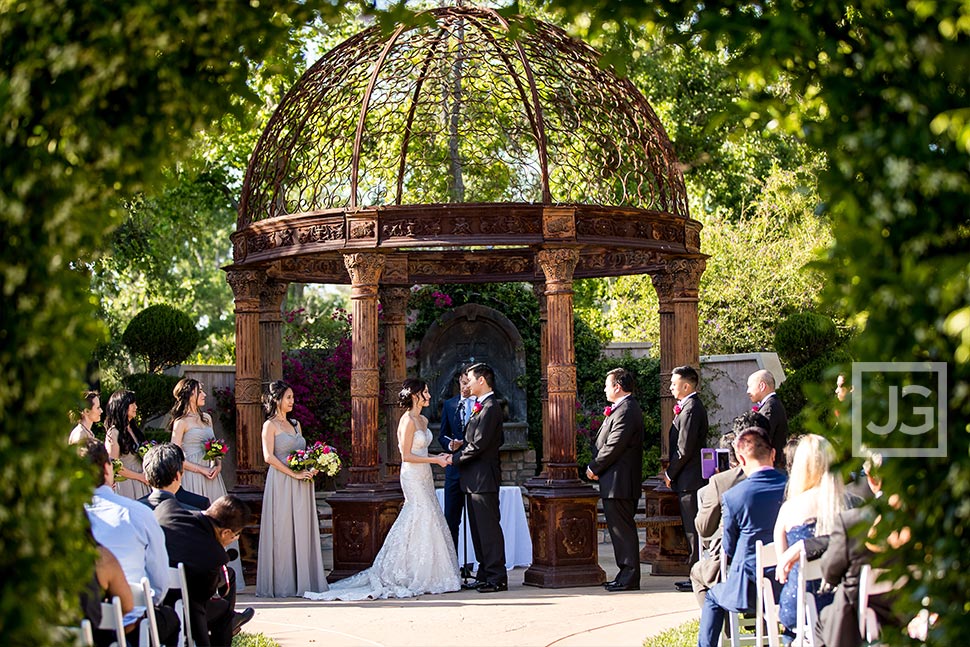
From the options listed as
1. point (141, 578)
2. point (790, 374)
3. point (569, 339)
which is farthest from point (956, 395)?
point (790, 374)

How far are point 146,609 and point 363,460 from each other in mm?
5366

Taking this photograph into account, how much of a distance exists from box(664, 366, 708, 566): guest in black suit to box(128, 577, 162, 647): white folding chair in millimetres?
6001

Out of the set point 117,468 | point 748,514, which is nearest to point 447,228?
point 117,468

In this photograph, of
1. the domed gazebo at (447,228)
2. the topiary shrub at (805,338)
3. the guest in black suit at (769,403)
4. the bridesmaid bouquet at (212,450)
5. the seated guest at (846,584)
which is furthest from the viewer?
the topiary shrub at (805,338)

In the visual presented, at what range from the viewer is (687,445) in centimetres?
1125

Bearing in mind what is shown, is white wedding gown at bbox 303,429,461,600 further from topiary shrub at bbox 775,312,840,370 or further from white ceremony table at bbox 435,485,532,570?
topiary shrub at bbox 775,312,840,370

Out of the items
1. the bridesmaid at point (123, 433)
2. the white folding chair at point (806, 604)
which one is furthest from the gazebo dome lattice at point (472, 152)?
the white folding chair at point (806, 604)

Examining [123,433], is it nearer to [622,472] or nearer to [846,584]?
[622,472]

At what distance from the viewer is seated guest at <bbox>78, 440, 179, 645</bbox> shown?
6441 millimetres

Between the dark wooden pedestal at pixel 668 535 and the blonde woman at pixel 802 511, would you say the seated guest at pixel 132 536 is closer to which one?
the blonde woman at pixel 802 511

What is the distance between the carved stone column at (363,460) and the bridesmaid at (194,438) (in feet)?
3.46

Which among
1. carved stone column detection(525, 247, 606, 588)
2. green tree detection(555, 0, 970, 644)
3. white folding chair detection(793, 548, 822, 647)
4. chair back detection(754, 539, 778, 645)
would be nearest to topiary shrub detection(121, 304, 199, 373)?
carved stone column detection(525, 247, 606, 588)

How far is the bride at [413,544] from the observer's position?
11.2 metres

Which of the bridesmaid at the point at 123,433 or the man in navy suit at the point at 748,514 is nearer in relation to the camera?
the man in navy suit at the point at 748,514
